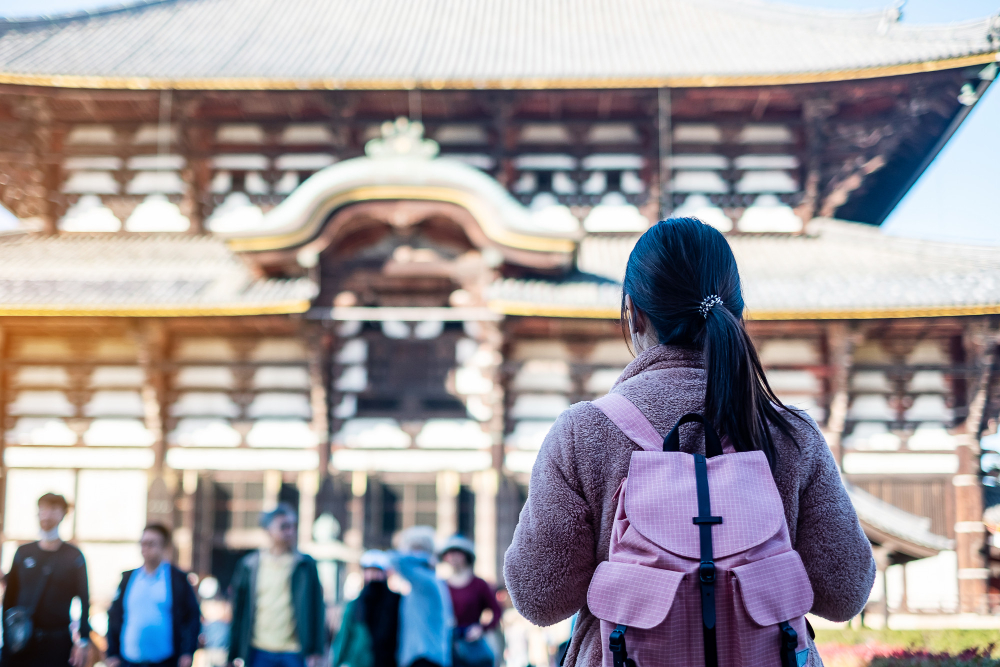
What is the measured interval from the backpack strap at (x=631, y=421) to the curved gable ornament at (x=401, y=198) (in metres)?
8.48

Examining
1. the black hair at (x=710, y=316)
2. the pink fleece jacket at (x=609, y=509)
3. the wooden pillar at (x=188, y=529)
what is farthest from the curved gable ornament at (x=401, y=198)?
the pink fleece jacket at (x=609, y=509)

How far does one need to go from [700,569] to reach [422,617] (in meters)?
4.41

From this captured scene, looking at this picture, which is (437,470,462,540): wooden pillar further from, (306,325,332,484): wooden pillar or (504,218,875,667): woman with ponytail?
(504,218,875,667): woman with ponytail

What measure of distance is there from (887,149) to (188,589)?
37.0 feet

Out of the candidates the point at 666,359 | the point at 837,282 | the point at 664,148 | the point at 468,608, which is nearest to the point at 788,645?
the point at 666,359

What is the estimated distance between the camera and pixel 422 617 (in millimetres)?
5492

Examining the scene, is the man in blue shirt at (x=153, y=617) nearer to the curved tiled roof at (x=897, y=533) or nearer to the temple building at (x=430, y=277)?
the temple building at (x=430, y=277)

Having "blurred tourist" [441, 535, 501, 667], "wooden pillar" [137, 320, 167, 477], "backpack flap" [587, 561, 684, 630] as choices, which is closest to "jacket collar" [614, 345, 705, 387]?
"backpack flap" [587, 561, 684, 630]

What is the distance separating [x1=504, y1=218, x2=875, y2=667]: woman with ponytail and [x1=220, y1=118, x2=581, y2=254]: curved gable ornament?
837 centimetres

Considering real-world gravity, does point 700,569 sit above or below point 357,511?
above

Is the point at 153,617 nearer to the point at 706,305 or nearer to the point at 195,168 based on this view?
the point at 706,305

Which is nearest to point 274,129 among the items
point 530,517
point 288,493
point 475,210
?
point 475,210

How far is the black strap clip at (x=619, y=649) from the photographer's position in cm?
145

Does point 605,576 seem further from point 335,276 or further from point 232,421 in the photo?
point 232,421
